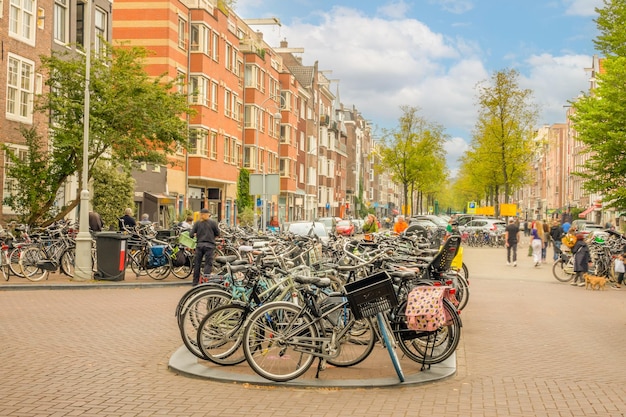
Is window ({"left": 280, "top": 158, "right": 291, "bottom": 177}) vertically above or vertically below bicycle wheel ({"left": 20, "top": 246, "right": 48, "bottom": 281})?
above

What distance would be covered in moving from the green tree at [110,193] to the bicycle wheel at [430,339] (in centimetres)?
2544

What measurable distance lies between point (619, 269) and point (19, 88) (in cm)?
1957

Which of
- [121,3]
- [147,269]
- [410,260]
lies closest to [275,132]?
[121,3]

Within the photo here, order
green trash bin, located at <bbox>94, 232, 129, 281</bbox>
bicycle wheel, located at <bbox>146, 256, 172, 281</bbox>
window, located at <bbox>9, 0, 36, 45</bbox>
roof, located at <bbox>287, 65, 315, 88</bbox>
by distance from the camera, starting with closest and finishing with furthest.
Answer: green trash bin, located at <bbox>94, 232, 129, 281</bbox>, bicycle wheel, located at <bbox>146, 256, 172, 281</bbox>, window, located at <bbox>9, 0, 36, 45</bbox>, roof, located at <bbox>287, 65, 315, 88</bbox>

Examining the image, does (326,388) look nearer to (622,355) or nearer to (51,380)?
(51,380)

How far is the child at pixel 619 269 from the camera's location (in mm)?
22625

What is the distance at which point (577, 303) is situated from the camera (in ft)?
59.2

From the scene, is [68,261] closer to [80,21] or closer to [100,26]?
[80,21]

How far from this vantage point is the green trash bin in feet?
67.1

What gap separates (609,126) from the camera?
33.4 meters

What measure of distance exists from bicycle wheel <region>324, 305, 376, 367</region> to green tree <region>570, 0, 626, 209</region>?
2592cm

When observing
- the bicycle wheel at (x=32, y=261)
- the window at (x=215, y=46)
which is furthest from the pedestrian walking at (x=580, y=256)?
the window at (x=215, y=46)

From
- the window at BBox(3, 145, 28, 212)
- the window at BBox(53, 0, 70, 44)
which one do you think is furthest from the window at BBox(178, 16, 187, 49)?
the window at BBox(3, 145, 28, 212)

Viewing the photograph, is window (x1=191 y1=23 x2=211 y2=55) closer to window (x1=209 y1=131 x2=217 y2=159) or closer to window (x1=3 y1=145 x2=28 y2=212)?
A: window (x1=209 y1=131 x2=217 y2=159)
